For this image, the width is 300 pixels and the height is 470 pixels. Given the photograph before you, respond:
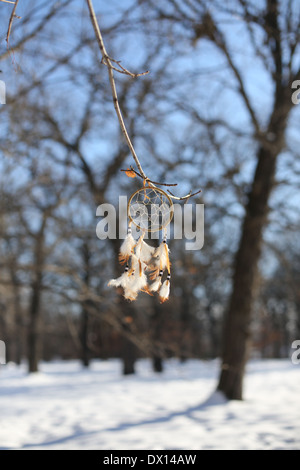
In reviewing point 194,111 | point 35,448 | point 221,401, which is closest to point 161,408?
point 221,401

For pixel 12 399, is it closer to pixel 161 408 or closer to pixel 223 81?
pixel 161 408

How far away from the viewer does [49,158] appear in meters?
9.53

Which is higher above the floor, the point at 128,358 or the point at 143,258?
the point at 143,258

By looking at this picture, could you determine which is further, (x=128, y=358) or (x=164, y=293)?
(x=128, y=358)
